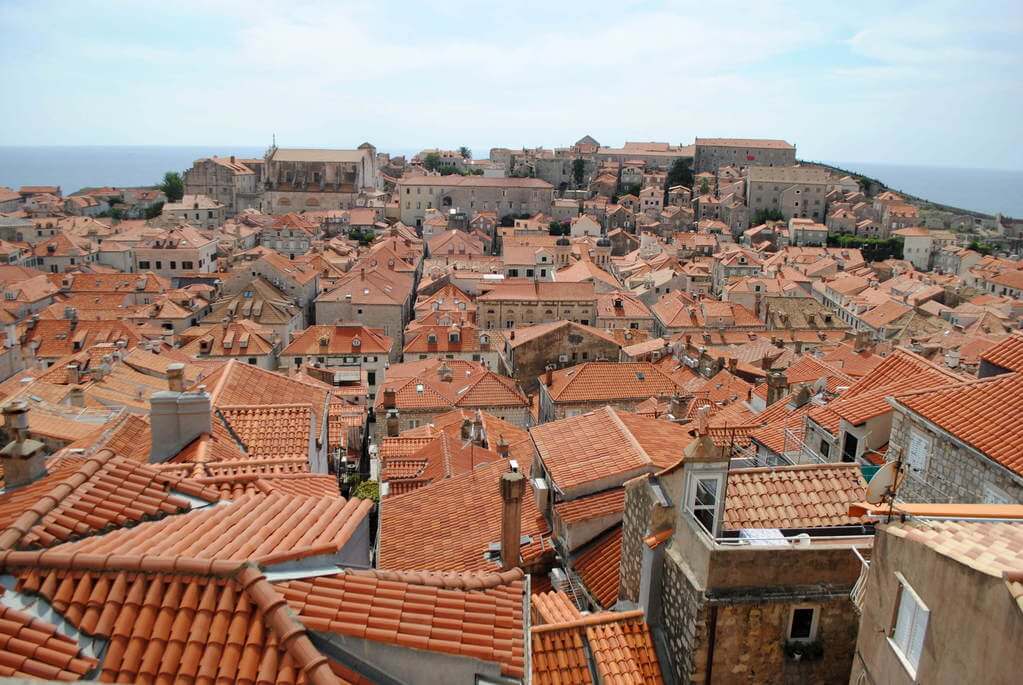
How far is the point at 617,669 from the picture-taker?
8.40 metres

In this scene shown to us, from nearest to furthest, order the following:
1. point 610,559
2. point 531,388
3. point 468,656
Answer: point 468,656
point 610,559
point 531,388

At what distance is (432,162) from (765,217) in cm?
6503

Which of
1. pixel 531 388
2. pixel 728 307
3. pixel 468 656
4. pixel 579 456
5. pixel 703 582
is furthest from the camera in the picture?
pixel 728 307

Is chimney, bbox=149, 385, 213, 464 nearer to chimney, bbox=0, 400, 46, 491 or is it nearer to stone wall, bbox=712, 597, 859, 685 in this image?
chimney, bbox=0, 400, 46, 491

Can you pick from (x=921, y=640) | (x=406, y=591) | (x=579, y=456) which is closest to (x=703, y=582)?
(x=921, y=640)

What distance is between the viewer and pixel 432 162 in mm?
149250

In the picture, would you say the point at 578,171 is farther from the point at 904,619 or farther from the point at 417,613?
the point at 417,613

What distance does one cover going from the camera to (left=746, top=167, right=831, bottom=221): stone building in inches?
4491

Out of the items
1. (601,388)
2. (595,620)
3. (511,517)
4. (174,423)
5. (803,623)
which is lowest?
(601,388)

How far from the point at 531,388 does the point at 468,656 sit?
1336 inches

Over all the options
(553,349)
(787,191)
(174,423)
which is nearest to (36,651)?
(174,423)

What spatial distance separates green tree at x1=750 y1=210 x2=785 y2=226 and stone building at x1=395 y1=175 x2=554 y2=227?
102 ft

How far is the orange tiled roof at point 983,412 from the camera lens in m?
9.04

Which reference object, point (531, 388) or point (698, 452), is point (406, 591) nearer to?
point (698, 452)
